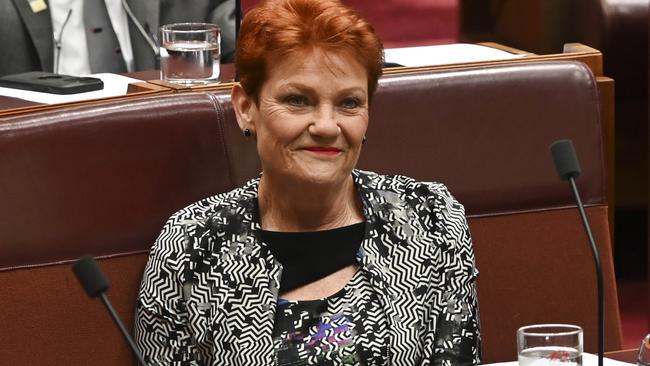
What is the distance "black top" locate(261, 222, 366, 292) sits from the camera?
6.27ft

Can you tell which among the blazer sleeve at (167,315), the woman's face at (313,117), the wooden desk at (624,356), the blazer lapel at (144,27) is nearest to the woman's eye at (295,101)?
the woman's face at (313,117)

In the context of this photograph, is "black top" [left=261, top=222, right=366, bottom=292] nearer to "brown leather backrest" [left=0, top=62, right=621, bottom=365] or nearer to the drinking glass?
"brown leather backrest" [left=0, top=62, right=621, bottom=365]

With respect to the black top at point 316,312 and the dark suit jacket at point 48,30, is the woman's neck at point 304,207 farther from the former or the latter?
the dark suit jacket at point 48,30

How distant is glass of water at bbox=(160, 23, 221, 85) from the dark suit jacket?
1110mm

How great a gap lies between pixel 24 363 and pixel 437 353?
24.1 inches

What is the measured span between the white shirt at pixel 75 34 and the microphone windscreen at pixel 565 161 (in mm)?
2443

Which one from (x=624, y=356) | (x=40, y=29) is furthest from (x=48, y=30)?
(x=624, y=356)

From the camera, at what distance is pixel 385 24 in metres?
4.47

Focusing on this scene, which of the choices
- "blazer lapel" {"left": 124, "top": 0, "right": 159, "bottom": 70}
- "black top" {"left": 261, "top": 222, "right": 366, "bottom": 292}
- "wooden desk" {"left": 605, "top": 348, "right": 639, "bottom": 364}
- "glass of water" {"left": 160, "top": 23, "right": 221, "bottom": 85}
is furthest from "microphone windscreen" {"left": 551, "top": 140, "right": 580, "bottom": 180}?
"blazer lapel" {"left": 124, "top": 0, "right": 159, "bottom": 70}

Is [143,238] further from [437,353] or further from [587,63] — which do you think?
[587,63]

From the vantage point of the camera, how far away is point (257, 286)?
1.86 meters

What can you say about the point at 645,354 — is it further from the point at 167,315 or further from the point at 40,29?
the point at 40,29

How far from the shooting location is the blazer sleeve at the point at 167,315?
6.12 feet

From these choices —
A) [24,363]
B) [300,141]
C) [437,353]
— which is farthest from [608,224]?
[24,363]
